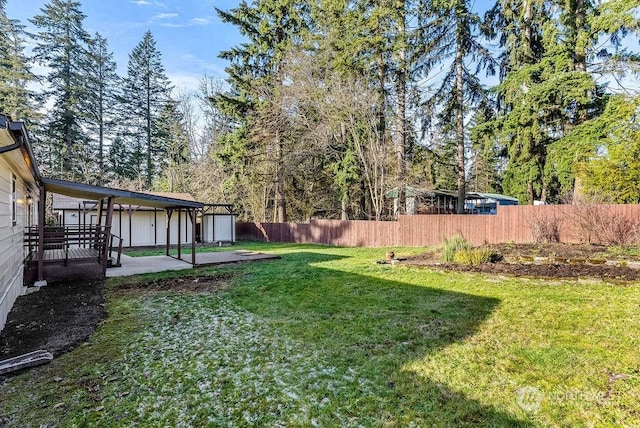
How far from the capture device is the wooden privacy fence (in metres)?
10.0

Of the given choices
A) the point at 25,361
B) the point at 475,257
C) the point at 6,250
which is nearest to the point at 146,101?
the point at 6,250

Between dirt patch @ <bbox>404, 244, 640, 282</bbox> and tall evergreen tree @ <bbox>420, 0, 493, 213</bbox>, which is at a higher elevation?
tall evergreen tree @ <bbox>420, 0, 493, 213</bbox>

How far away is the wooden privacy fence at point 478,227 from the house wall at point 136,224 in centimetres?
547

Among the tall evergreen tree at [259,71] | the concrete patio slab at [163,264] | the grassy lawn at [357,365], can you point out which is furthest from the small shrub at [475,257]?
the tall evergreen tree at [259,71]

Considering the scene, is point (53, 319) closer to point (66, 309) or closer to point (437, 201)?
point (66, 309)

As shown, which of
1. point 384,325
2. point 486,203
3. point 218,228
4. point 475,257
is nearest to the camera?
point 384,325

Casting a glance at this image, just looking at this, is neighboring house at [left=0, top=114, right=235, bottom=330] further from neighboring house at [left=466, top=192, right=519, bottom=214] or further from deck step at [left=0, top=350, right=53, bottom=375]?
neighboring house at [left=466, top=192, right=519, bottom=214]

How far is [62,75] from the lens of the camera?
22000 mm

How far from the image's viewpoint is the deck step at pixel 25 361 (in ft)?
10.0

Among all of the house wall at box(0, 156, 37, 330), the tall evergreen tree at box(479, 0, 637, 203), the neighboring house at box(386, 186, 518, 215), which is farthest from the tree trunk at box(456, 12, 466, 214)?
the house wall at box(0, 156, 37, 330)

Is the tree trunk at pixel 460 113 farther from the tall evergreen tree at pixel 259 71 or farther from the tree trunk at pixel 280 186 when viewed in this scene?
the tree trunk at pixel 280 186

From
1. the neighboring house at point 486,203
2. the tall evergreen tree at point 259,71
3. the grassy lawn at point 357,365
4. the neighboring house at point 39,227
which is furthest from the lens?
the neighboring house at point 486,203

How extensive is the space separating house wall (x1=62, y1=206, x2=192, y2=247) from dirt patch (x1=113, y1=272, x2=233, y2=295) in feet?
25.5

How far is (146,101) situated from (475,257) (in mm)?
29257
